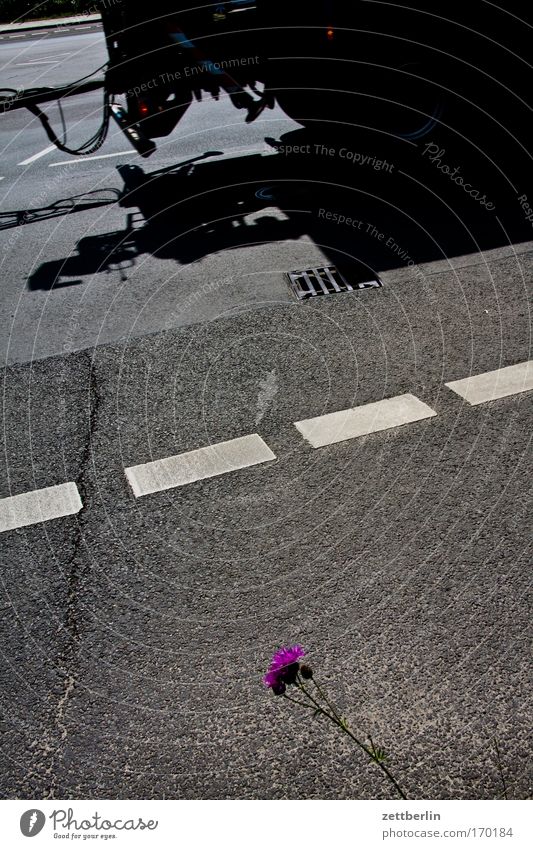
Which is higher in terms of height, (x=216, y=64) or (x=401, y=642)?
(x=216, y=64)

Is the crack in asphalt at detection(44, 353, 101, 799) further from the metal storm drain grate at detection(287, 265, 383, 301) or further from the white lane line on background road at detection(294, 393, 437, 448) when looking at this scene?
the metal storm drain grate at detection(287, 265, 383, 301)

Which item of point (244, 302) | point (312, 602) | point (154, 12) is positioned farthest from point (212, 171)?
point (312, 602)

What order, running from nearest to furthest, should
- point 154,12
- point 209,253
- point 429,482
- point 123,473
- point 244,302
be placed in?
point 429,482 < point 123,473 < point 244,302 < point 209,253 < point 154,12

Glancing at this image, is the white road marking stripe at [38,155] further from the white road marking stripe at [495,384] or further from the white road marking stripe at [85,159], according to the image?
the white road marking stripe at [495,384]

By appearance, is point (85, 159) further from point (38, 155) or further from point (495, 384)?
point (495, 384)

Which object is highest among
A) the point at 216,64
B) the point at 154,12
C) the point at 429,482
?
the point at 154,12

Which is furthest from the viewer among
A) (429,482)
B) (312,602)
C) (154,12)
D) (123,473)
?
(154,12)

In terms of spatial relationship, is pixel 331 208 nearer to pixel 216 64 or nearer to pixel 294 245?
pixel 294 245
